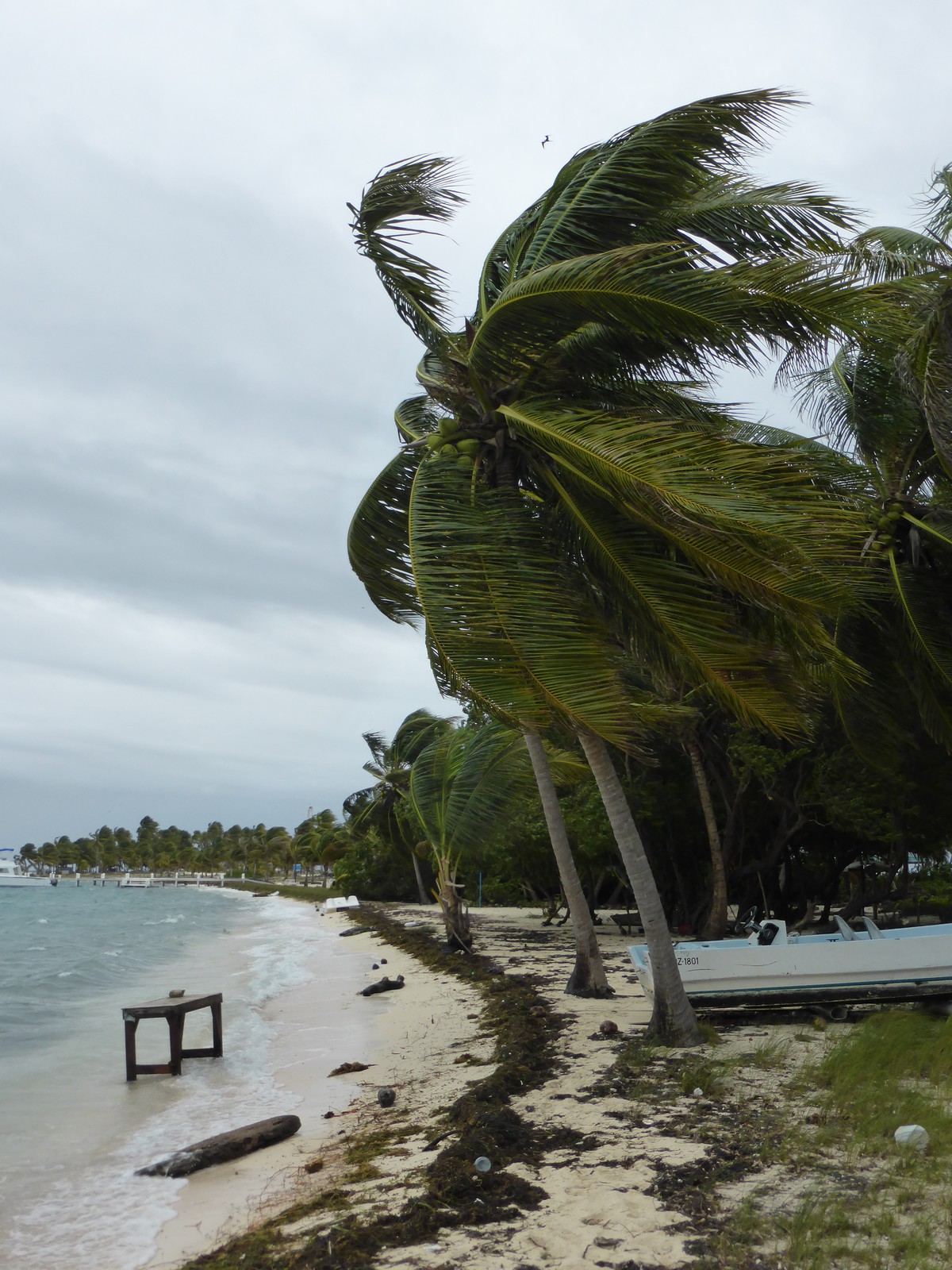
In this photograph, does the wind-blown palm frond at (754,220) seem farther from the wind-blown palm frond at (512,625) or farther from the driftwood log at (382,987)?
the driftwood log at (382,987)

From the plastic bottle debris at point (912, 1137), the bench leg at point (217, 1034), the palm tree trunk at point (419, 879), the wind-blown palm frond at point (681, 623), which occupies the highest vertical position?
the wind-blown palm frond at point (681, 623)

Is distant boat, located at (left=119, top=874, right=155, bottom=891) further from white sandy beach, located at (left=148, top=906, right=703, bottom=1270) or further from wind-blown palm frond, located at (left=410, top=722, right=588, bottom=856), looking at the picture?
white sandy beach, located at (left=148, top=906, right=703, bottom=1270)

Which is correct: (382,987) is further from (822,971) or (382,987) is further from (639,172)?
(639,172)

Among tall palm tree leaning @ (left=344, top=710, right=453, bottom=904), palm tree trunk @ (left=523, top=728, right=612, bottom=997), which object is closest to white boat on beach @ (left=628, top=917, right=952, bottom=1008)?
palm tree trunk @ (left=523, top=728, right=612, bottom=997)

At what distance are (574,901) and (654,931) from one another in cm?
350

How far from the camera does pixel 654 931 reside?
30.4 feet

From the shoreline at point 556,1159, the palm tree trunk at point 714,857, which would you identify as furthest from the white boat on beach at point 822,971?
the palm tree trunk at point 714,857

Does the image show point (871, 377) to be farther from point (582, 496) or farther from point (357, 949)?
point (357, 949)

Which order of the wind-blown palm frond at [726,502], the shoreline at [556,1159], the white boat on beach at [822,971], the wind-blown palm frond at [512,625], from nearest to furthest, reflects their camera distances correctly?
the shoreline at [556,1159], the wind-blown palm frond at [726,502], the wind-blown palm frond at [512,625], the white boat on beach at [822,971]

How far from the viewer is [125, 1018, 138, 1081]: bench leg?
490 inches

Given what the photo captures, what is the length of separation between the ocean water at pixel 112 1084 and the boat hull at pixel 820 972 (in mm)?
4623

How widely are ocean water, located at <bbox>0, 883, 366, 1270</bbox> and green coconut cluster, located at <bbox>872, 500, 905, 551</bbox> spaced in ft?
32.7

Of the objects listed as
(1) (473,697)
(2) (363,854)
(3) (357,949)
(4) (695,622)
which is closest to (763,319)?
(4) (695,622)

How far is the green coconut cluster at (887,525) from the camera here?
501 inches
